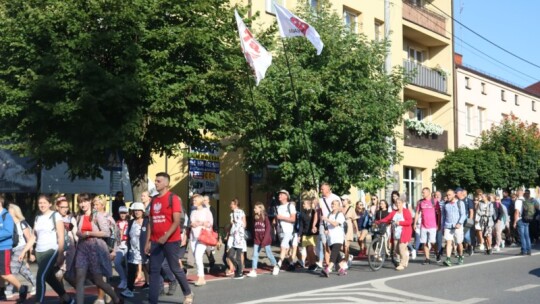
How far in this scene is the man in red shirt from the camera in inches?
414

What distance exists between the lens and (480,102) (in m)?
41.5

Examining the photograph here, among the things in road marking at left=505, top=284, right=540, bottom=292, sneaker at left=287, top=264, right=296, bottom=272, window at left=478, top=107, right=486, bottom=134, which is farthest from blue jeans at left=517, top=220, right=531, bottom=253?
window at left=478, top=107, right=486, bottom=134

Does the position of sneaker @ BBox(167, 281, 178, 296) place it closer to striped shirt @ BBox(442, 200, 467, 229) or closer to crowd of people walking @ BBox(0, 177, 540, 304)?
crowd of people walking @ BBox(0, 177, 540, 304)

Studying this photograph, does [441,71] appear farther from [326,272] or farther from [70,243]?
[70,243]

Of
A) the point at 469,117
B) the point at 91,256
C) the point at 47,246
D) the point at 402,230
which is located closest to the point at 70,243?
the point at 47,246

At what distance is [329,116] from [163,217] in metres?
10.8

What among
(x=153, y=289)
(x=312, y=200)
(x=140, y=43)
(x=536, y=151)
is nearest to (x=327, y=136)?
(x=312, y=200)

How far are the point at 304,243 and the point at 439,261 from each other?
3.57 m

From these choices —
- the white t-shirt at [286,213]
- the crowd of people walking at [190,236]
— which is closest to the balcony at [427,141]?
the crowd of people walking at [190,236]

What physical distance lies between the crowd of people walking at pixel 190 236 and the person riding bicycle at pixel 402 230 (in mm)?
23

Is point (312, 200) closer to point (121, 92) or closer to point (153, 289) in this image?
point (121, 92)

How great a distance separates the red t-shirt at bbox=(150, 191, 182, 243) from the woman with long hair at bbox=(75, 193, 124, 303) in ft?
2.47

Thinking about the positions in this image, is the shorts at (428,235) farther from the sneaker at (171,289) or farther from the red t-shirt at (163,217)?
the red t-shirt at (163,217)

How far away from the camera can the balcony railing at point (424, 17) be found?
35062 millimetres
